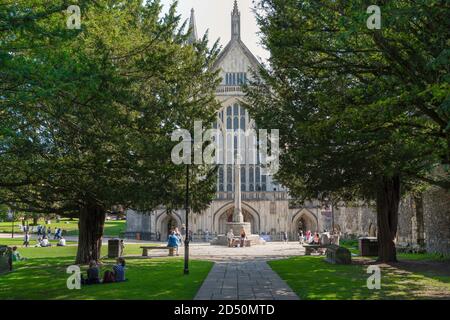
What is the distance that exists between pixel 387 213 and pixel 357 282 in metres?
8.26

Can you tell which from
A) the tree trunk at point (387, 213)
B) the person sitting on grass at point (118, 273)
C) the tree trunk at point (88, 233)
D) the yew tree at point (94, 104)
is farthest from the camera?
the tree trunk at point (387, 213)

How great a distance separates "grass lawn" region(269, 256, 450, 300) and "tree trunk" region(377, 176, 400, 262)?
1707 mm

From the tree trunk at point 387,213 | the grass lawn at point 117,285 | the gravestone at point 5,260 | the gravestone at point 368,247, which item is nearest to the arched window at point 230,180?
the gravestone at point 368,247

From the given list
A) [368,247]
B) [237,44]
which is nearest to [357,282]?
[368,247]

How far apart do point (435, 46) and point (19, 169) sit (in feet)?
37.2

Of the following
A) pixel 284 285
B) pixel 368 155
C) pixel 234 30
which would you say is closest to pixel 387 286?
pixel 284 285

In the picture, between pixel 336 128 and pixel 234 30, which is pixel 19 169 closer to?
pixel 336 128

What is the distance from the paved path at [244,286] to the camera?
11.5m

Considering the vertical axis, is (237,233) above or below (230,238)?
above

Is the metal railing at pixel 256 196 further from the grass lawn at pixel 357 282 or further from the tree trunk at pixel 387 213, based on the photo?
the grass lawn at pixel 357 282

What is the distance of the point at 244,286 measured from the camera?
1348 cm

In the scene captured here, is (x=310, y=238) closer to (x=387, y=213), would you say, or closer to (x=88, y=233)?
(x=387, y=213)

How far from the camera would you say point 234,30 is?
54250 mm

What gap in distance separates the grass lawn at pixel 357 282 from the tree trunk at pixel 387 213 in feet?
5.60
